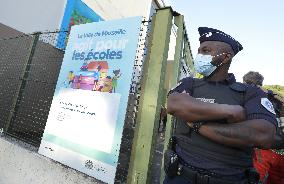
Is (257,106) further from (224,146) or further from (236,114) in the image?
(224,146)

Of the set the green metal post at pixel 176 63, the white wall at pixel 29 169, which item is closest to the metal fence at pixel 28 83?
the white wall at pixel 29 169

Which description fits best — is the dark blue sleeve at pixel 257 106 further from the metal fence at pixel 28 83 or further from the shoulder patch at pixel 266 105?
the metal fence at pixel 28 83

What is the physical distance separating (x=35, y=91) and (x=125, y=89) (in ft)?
8.26

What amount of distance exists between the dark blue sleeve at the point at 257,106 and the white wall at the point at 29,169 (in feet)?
5.83

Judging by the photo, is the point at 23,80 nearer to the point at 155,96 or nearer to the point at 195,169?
the point at 155,96

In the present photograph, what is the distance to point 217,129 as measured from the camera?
1.78 metres

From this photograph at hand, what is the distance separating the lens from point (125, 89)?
2891 mm

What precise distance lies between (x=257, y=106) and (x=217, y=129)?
1.08 feet

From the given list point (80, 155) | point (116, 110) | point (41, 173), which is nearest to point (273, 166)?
point (116, 110)

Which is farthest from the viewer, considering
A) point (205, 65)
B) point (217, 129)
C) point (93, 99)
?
point (93, 99)

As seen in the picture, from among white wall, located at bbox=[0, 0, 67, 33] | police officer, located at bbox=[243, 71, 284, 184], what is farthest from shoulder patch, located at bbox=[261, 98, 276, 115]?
white wall, located at bbox=[0, 0, 67, 33]

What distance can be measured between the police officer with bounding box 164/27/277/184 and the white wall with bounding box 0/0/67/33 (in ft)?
23.3

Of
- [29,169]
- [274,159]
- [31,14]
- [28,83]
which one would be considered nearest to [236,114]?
[274,159]

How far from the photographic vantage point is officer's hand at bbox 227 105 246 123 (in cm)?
179
